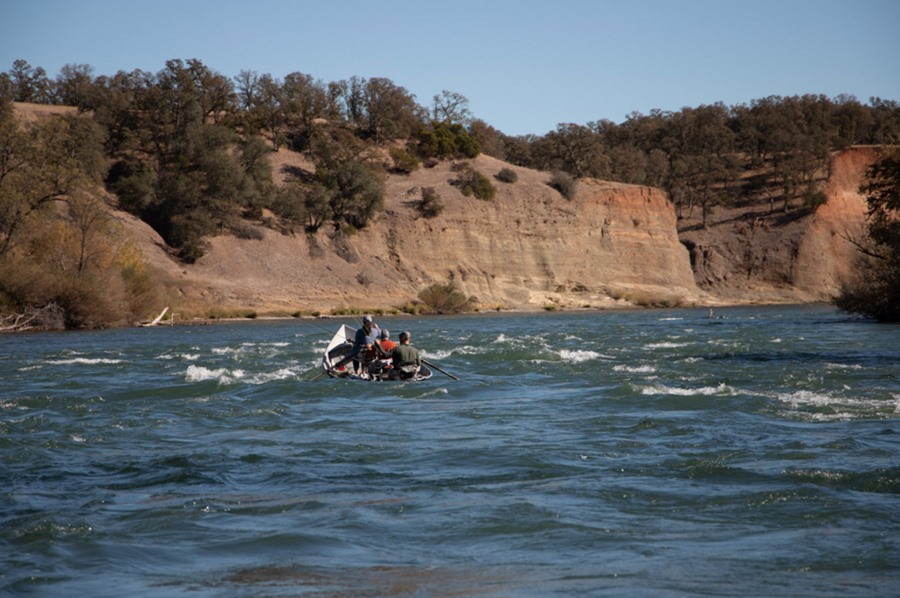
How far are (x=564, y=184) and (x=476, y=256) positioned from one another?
12580 millimetres

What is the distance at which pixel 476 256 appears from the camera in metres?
77.4

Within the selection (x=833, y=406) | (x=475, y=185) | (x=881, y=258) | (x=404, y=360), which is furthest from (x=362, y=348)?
(x=475, y=185)

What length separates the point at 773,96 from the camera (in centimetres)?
12019

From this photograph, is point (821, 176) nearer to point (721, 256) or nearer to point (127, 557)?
point (721, 256)

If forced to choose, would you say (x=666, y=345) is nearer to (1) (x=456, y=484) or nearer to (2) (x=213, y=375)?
(2) (x=213, y=375)

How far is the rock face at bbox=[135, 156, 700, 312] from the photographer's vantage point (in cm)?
6506

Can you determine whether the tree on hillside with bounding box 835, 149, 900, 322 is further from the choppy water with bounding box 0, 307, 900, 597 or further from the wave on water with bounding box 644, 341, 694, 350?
the choppy water with bounding box 0, 307, 900, 597

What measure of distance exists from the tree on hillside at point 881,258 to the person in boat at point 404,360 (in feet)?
67.9

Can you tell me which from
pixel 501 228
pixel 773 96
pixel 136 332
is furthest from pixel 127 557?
pixel 773 96

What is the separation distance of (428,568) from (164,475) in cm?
510

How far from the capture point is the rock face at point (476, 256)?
65062 mm

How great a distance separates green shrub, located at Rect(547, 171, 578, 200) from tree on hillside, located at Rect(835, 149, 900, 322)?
36.6 m

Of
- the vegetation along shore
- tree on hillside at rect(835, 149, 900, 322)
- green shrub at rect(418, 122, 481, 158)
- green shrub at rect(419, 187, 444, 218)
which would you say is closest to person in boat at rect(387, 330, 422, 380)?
tree on hillside at rect(835, 149, 900, 322)

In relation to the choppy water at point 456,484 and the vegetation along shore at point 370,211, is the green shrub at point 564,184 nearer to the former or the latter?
the vegetation along shore at point 370,211
